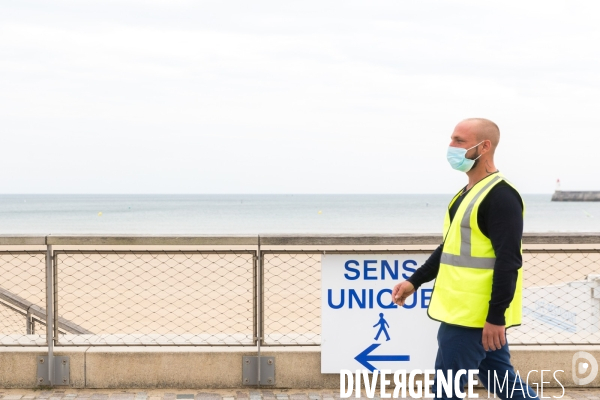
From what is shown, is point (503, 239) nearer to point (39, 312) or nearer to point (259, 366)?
point (259, 366)

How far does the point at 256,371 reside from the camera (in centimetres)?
511

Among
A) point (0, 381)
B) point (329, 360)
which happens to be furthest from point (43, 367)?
point (329, 360)

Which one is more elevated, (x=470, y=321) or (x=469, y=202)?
(x=469, y=202)

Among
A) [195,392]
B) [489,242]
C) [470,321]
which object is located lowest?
[195,392]

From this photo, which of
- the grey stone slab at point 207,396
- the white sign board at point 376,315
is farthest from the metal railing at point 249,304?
the grey stone slab at point 207,396

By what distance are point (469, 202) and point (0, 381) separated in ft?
12.4

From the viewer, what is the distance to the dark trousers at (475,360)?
3.19 metres

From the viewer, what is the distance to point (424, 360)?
16.4ft

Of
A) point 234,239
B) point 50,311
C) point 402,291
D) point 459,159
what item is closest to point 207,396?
point 234,239

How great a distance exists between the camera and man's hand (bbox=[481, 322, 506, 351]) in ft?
9.94

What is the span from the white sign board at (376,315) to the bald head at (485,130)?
1807 millimetres

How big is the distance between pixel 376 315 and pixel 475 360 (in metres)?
1.77

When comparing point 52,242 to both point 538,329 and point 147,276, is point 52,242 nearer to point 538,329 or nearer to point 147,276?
point 538,329

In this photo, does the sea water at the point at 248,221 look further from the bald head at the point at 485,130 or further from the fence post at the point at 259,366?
the bald head at the point at 485,130
